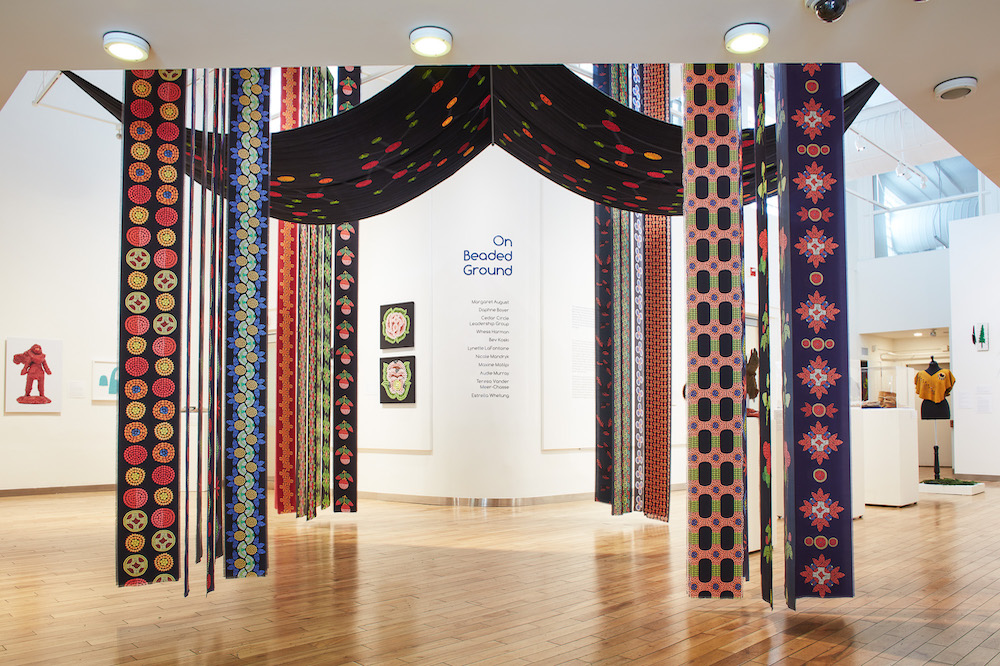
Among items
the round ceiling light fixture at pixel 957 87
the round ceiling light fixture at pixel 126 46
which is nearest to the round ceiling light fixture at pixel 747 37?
the round ceiling light fixture at pixel 957 87

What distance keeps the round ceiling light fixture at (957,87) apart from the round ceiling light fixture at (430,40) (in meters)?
2.17

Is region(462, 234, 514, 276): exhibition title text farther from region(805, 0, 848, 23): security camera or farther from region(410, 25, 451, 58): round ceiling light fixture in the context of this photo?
region(805, 0, 848, 23): security camera

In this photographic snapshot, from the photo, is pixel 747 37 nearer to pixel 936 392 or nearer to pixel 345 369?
pixel 345 369

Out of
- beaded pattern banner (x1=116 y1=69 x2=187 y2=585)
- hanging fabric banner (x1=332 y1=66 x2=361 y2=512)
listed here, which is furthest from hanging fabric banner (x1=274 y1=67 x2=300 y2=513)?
beaded pattern banner (x1=116 y1=69 x2=187 y2=585)

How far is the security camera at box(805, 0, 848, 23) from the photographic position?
2688mm

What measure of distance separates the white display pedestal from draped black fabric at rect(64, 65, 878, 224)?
135 inches

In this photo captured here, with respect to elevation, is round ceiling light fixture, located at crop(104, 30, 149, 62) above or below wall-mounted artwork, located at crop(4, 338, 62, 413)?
above

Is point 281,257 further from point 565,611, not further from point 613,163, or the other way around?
point 565,611

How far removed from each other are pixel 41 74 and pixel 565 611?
32.7ft

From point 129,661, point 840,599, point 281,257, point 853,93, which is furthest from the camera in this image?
point 281,257

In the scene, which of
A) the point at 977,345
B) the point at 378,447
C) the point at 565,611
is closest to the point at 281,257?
the point at 378,447

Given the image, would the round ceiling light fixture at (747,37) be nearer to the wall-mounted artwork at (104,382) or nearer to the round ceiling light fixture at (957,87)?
the round ceiling light fixture at (957,87)

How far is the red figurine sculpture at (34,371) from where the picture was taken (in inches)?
384

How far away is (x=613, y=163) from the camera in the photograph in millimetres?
5887
